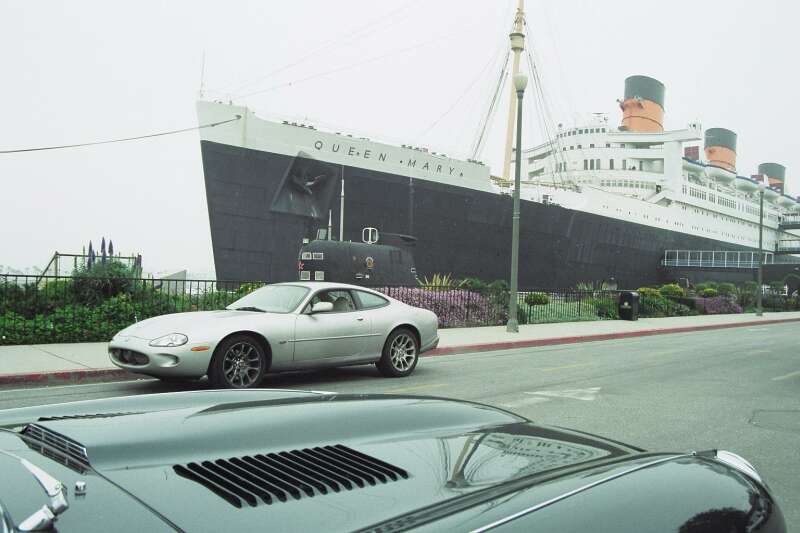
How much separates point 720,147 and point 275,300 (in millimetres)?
57374

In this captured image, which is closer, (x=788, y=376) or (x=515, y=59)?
(x=788, y=376)

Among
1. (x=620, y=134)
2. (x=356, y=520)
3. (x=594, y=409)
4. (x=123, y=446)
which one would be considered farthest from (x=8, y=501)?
(x=620, y=134)

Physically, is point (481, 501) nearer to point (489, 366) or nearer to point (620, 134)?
point (489, 366)

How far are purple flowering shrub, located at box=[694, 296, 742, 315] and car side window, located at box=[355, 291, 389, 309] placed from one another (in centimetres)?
2499

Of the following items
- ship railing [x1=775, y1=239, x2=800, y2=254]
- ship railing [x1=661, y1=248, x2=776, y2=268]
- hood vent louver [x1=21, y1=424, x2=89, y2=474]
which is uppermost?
ship railing [x1=775, y1=239, x2=800, y2=254]

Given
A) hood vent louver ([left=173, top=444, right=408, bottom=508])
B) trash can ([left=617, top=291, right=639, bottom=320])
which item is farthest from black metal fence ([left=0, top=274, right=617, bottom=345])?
Answer: hood vent louver ([left=173, top=444, right=408, bottom=508])

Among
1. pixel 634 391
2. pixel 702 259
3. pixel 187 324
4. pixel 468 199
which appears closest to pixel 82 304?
pixel 187 324

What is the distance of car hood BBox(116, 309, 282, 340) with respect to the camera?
24.7ft

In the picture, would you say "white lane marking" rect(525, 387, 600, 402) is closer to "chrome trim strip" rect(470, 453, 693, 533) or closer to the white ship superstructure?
"chrome trim strip" rect(470, 453, 693, 533)

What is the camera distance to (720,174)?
53.3 metres

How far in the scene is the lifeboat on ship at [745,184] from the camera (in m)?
55.4

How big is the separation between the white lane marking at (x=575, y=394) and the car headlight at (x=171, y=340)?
4191 millimetres

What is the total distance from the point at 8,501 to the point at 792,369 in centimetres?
1244

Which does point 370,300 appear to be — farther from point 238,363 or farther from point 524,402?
point 524,402
